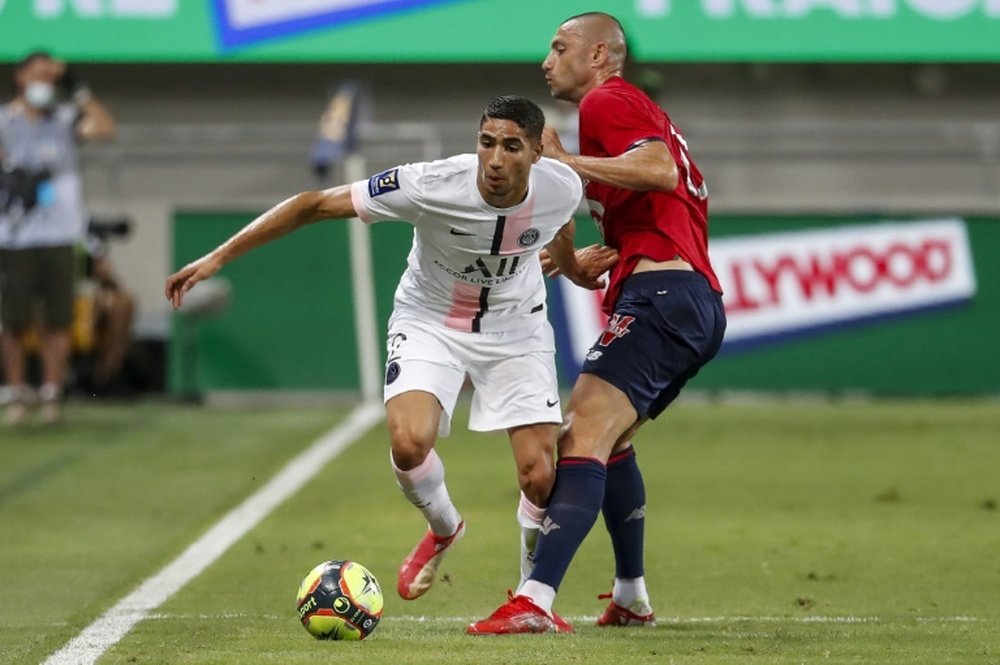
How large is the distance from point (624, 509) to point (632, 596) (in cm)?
34

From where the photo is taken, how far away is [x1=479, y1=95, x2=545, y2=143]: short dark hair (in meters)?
6.38

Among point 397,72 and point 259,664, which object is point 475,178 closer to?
point 259,664

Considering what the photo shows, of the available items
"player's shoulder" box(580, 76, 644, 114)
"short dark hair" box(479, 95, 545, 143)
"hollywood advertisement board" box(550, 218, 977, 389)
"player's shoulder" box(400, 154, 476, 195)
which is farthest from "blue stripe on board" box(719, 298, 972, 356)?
"short dark hair" box(479, 95, 545, 143)

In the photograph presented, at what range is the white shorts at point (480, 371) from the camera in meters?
7.00

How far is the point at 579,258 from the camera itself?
6.94 metres

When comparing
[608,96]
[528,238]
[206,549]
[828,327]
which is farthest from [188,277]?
[828,327]

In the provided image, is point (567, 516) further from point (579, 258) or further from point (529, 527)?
point (579, 258)

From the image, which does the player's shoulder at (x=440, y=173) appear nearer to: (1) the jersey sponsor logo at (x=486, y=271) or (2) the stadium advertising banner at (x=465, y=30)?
(1) the jersey sponsor logo at (x=486, y=271)

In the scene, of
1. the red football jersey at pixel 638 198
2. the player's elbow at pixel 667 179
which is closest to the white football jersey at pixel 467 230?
the red football jersey at pixel 638 198

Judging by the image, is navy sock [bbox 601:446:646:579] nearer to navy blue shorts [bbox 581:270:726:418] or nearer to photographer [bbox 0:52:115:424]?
navy blue shorts [bbox 581:270:726:418]

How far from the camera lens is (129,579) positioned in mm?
7781

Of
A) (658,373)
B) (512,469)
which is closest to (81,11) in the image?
(512,469)

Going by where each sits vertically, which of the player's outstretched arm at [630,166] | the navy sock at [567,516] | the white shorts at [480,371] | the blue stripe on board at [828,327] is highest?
the player's outstretched arm at [630,166]

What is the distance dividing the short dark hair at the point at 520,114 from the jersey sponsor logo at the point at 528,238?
398mm
